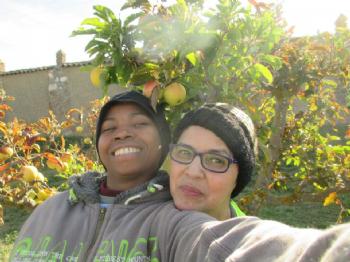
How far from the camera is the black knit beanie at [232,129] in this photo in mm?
1549

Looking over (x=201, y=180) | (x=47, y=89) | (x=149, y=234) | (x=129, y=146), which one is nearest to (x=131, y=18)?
(x=129, y=146)

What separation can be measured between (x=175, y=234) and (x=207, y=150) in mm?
346

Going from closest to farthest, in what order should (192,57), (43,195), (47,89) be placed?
(192,57), (43,195), (47,89)

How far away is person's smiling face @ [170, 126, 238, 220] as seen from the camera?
1.50m

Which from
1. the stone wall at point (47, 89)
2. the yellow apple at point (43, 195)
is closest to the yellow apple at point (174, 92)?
the yellow apple at point (43, 195)

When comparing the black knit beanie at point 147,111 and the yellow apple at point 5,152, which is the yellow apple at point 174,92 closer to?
the black knit beanie at point 147,111

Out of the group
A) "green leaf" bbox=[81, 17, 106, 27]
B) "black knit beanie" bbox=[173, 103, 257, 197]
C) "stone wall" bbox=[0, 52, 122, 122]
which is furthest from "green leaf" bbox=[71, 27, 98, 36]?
"stone wall" bbox=[0, 52, 122, 122]

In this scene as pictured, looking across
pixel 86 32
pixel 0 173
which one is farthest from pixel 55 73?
pixel 86 32

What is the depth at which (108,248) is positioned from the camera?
1.51 m

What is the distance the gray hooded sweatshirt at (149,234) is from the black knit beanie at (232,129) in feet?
0.96

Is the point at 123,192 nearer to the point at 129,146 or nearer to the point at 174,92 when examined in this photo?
the point at 129,146

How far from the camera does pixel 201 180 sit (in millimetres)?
1519

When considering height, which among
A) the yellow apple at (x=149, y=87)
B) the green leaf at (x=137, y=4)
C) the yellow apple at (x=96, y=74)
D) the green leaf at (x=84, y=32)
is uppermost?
the green leaf at (x=137, y=4)

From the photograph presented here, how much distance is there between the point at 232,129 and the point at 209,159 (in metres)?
0.14
